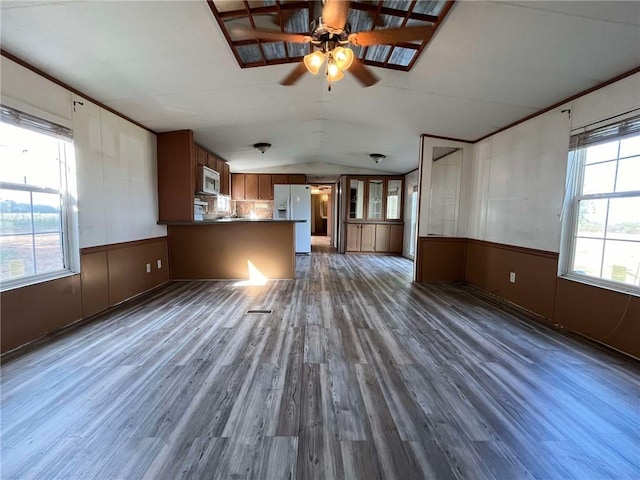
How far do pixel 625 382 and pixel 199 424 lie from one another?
9.28 ft

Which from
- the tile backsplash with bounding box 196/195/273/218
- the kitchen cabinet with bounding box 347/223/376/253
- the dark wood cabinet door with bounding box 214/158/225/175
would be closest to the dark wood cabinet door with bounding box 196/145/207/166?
the dark wood cabinet door with bounding box 214/158/225/175

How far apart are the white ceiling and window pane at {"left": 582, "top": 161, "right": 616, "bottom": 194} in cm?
76

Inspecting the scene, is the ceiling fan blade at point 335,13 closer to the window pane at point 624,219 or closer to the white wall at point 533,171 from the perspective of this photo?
the white wall at point 533,171

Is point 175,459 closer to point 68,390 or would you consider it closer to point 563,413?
point 68,390

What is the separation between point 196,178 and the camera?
14.9 ft

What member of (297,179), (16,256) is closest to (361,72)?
(16,256)

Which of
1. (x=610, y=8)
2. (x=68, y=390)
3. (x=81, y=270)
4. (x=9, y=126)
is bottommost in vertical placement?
(x=68, y=390)

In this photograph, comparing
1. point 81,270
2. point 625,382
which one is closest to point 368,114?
point 625,382

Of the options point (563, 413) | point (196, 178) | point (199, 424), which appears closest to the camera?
point (199, 424)

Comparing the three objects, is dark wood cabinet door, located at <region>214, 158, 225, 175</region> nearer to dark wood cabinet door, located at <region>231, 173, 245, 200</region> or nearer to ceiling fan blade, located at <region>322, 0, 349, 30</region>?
dark wood cabinet door, located at <region>231, 173, 245, 200</region>

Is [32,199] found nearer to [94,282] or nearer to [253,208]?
[94,282]

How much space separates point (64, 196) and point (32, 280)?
84 cm

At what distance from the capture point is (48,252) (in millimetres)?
2518

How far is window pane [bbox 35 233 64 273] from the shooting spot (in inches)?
95.7
